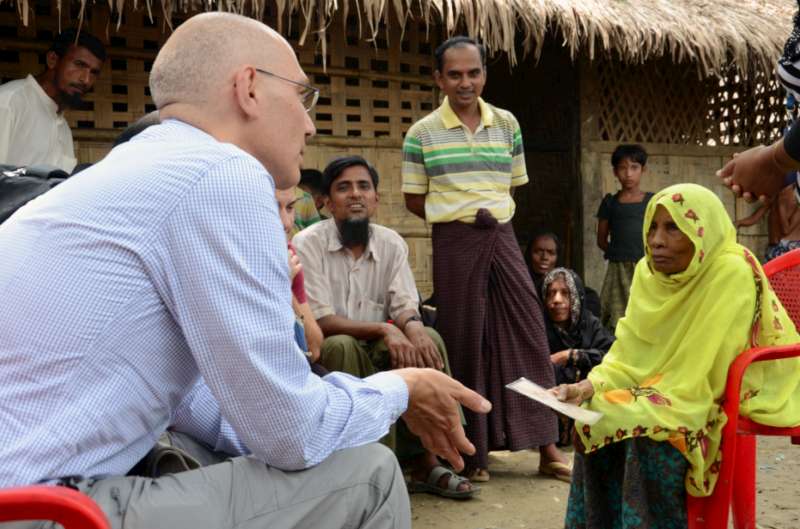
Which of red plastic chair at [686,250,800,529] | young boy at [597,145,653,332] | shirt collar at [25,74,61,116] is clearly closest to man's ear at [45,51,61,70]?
shirt collar at [25,74,61,116]

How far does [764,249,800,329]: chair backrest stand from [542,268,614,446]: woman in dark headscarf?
172 centimetres

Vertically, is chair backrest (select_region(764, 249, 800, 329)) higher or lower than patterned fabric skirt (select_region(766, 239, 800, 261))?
higher

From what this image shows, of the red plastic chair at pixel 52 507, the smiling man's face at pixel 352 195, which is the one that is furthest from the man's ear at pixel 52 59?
the red plastic chair at pixel 52 507

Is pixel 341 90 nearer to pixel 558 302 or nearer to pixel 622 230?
pixel 558 302

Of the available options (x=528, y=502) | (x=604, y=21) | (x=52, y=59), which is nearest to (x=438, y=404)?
(x=528, y=502)

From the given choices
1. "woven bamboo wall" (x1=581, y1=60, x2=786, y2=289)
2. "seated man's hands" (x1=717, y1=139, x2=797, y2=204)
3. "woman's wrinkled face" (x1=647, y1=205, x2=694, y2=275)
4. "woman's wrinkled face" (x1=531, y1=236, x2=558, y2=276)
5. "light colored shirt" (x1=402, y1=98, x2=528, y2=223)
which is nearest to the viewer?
"seated man's hands" (x1=717, y1=139, x2=797, y2=204)

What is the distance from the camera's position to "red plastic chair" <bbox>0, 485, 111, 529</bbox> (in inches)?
56.0

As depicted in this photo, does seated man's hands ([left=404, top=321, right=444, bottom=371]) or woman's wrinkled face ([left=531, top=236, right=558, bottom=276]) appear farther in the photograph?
woman's wrinkled face ([left=531, top=236, right=558, bottom=276])

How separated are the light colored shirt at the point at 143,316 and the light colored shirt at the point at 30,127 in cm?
322

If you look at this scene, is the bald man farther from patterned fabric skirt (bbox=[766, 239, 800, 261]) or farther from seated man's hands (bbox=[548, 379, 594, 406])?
patterned fabric skirt (bbox=[766, 239, 800, 261])

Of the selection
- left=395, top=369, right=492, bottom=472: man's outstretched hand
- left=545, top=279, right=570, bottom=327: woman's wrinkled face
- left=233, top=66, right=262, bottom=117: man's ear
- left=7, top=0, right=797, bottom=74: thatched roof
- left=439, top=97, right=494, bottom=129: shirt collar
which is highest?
left=7, top=0, right=797, bottom=74: thatched roof

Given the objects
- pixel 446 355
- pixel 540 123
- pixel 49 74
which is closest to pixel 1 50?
pixel 49 74

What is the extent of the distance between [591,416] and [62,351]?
5.92ft

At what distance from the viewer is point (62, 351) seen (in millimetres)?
1632
